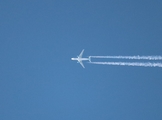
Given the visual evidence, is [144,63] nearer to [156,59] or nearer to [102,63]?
[156,59]

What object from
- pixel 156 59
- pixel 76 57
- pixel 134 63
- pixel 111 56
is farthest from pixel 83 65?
pixel 156 59

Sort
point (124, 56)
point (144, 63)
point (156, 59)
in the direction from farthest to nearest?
point (124, 56), point (144, 63), point (156, 59)

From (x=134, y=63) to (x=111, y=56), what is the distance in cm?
150

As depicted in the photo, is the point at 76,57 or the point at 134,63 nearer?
the point at 134,63

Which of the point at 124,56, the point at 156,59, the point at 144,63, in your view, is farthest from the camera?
the point at 124,56

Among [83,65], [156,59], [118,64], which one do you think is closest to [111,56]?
[118,64]

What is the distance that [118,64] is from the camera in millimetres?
14297

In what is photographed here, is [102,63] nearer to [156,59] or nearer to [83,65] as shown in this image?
[83,65]

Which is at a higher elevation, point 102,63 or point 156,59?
point 102,63

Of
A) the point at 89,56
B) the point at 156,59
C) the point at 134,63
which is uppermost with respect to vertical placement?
the point at 89,56

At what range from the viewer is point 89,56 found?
578 inches

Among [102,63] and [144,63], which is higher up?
[102,63]

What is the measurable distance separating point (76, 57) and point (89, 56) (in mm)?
832

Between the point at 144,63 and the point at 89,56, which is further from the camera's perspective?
the point at 89,56
